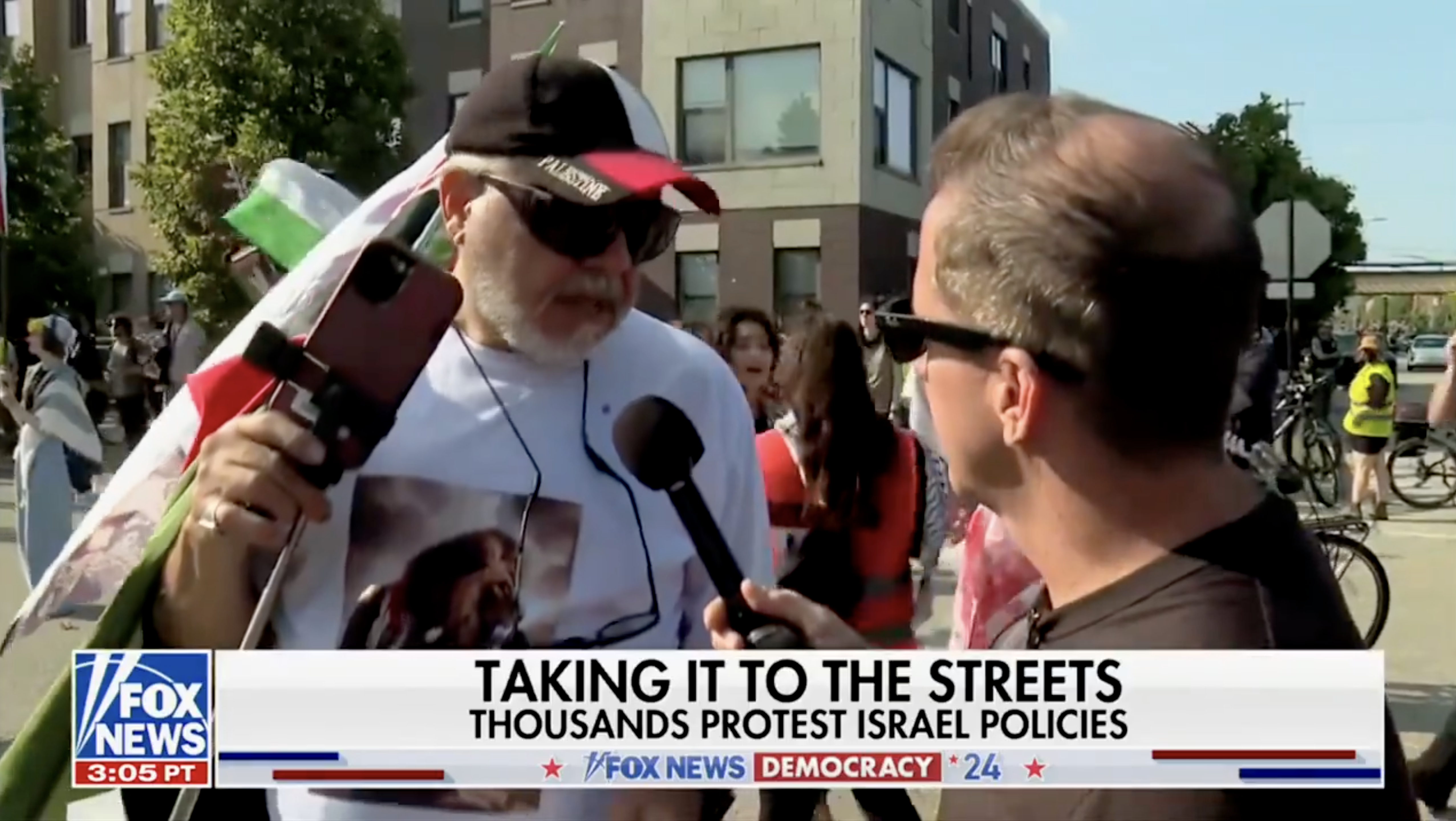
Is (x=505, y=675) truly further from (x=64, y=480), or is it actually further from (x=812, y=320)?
(x=64, y=480)

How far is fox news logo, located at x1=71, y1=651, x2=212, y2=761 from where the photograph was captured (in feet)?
6.31

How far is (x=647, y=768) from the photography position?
2.00 m

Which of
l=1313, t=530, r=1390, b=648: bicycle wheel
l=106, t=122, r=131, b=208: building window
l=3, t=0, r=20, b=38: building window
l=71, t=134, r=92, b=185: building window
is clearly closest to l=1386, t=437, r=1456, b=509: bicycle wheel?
l=1313, t=530, r=1390, b=648: bicycle wheel

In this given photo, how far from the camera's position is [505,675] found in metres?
1.96

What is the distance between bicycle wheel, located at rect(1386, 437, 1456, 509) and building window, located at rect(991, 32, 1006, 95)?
12.8 meters

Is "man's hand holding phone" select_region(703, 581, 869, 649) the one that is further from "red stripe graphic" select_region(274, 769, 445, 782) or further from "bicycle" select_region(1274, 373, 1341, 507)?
"bicycle" select_region(1274, 373, 1341, 507)

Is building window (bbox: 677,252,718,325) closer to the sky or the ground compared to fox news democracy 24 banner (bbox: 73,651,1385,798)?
closer to the sky

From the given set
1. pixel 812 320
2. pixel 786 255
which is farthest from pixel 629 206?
pixel 786 255

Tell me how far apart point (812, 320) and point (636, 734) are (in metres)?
2.49

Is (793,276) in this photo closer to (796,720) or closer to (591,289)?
(591,289)

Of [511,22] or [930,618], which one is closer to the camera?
[930,618]

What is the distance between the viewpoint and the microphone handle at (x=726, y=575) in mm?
1574

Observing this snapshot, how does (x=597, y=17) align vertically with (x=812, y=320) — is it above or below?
above

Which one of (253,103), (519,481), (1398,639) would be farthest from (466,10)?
(519,481)
